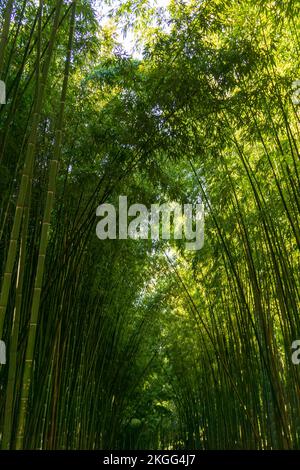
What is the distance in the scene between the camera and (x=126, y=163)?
12.0ft

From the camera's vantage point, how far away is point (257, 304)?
3.84 metres

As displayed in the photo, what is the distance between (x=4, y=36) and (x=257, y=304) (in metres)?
2.69

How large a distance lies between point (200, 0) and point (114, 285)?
9.64 feet

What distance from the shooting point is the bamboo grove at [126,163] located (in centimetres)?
313

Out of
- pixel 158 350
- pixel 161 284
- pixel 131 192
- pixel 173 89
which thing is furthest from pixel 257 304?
pixel 158 350

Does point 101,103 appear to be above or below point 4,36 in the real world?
above

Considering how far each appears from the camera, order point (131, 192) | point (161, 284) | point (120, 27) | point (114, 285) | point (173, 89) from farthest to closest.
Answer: point (161, 284)
point (114, 285)
point (131, 192)
point (120, 27)
point (173, 89)

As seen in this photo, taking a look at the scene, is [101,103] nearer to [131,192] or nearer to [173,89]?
[131,192]

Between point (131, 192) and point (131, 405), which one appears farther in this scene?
point (131, 405)

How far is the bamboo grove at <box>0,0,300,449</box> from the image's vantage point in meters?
3.13

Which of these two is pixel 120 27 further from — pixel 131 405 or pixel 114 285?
pixel 131 405

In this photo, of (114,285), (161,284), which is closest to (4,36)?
(114,285)

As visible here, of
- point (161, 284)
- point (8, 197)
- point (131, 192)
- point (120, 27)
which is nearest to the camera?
point (8, 197)

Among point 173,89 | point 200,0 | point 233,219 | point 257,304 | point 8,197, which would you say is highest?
point 200,0
